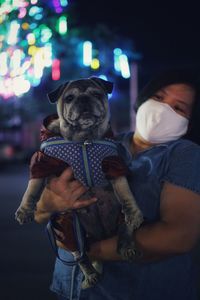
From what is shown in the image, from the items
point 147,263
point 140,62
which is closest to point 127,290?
point 147,263

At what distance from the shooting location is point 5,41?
19.7m

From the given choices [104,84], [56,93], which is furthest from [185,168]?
[56,93]

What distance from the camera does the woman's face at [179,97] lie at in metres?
2.59

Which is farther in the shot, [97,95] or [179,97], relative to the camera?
[179,97]

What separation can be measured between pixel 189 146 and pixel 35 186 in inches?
27.0

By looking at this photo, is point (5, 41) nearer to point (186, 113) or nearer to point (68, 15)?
point (68, 15)

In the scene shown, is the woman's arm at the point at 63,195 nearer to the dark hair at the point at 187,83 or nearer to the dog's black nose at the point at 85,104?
the dog's black nose at the point at 85,104

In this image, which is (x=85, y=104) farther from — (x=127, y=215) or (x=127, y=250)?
(x=127, y=250)

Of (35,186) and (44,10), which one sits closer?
(35,186)

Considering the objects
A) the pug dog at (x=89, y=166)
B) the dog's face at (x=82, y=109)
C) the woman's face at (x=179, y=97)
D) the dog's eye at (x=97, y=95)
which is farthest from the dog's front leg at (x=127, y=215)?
the woman's face at (x=179, y=97)

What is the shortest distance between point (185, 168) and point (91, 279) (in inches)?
24.7

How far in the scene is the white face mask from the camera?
2.67 metres

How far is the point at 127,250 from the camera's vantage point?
91.1 inches

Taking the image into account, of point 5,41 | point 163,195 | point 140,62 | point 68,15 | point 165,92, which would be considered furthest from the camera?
point 140,62
